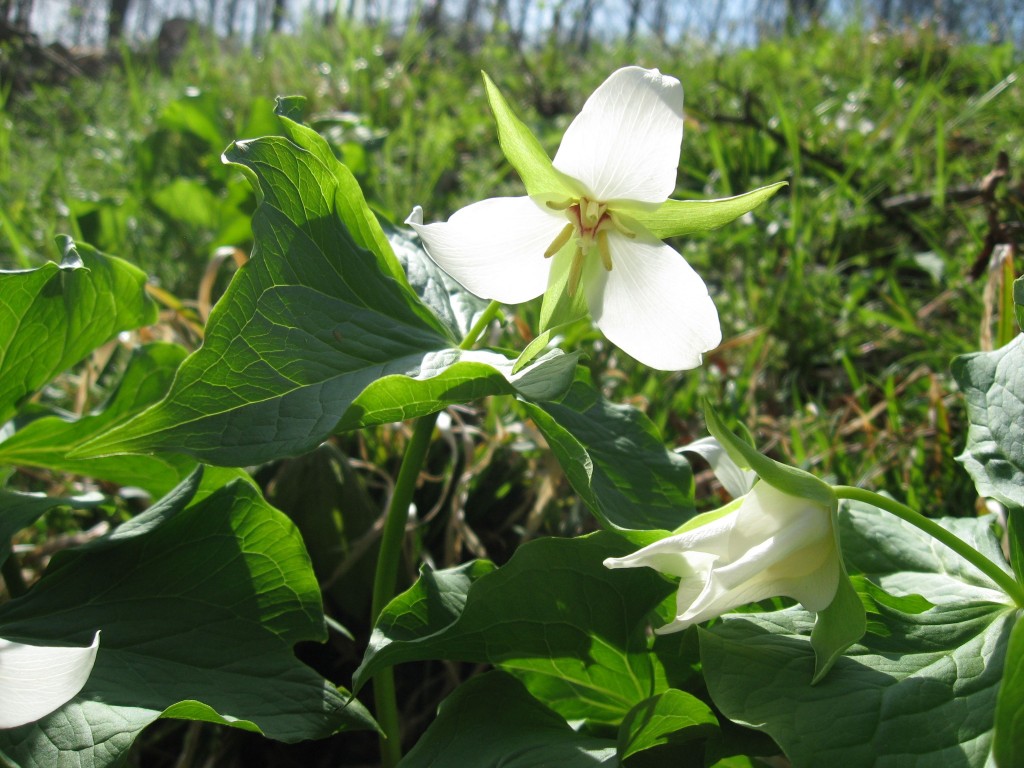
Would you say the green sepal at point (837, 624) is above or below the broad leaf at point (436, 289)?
below

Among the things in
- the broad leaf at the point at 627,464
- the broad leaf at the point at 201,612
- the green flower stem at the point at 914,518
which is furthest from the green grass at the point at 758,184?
the broad leaf at the point at 201,612

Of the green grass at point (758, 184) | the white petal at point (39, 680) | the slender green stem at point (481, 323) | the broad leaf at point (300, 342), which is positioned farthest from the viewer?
the green grass at point (758, 184)

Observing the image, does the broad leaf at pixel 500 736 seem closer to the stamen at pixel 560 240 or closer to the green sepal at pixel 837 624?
the green sepal at pixel 837 624

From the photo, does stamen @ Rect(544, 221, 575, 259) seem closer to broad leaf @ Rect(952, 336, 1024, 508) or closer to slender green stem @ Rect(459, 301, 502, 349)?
slender green stem @ Rect(459, 301, 502, 349)

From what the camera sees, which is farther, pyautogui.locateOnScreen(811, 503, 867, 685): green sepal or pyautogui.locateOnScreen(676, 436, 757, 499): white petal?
pyautogui.locateOnScreen(676, 436, 757, 499): white petal

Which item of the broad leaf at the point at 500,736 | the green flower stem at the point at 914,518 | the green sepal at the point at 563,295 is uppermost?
the green sepal at the point at 563,295

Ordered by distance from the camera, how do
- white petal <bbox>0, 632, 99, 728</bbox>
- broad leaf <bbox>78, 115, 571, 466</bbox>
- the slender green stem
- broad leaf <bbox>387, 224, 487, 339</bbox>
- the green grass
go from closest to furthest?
white petal <bbox>0, 632, 99, 728</bbox>
broad leaf <bbox>78, 115, 571, 466</bbox>
the slender green stem
broad leaf <bbox>387, 224, 487, 339</bbox>
the green grass

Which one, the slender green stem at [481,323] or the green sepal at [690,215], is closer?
the green sepal at [690,215]

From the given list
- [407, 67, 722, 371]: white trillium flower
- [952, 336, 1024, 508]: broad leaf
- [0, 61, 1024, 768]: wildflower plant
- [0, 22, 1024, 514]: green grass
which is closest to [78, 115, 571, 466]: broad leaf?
[0, 61, 1024, 768]: wildflower plant
